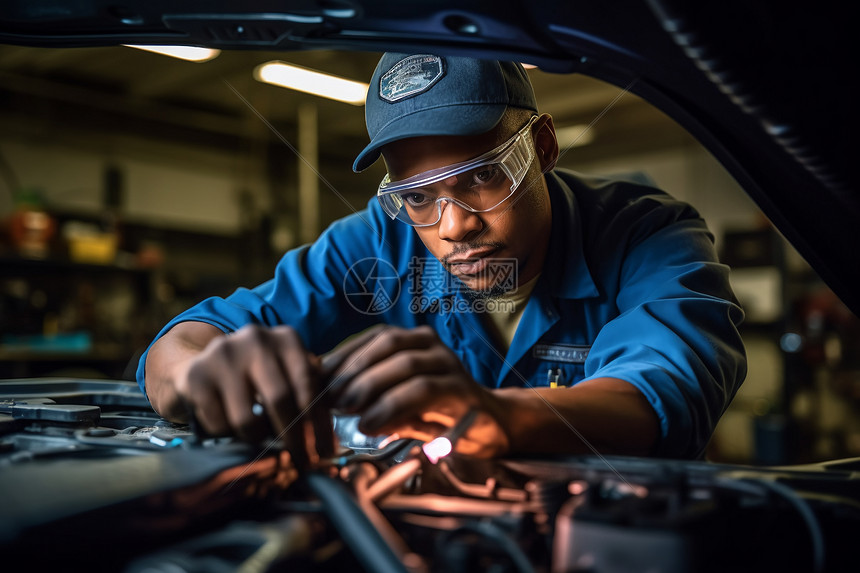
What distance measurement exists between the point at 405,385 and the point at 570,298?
0.91 metres

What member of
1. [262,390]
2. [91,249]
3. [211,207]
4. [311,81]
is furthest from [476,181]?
[211,207]

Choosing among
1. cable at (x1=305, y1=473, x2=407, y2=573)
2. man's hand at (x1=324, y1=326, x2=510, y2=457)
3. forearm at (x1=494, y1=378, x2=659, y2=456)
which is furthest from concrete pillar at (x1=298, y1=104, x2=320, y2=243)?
cable at (x1=305, y1=473, x2=407, y2=573)

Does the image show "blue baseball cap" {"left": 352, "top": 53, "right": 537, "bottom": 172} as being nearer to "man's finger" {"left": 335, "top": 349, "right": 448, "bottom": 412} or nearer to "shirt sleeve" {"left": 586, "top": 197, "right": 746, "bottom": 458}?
"shirt sleeve" {"left": 586, "top": 197, "right": 746, "bottom": 458}

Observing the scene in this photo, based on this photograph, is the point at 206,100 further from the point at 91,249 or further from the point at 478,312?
the point at 478,312

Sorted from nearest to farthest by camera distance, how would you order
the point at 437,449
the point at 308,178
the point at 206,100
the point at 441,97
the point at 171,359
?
1. the point at 437,449
2. the point at 171,359
3. the point at 441,97
4. the point at 206,100
5. the point at 308,178

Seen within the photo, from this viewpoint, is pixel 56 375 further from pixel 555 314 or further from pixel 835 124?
pixel 835 124

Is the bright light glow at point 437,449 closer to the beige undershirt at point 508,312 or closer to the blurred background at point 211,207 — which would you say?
the beige undershirt at point 508,312

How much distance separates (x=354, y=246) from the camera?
165 cm

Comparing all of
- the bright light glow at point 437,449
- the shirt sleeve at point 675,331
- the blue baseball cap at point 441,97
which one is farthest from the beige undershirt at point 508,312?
the bright light glow at point 437,449

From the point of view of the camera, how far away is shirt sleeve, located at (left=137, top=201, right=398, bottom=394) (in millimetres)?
1489

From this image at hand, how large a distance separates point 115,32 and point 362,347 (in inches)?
23.8

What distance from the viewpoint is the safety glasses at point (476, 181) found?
48.2 inches

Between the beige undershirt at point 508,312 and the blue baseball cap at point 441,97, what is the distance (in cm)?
43

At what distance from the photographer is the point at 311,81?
460 centimetres
